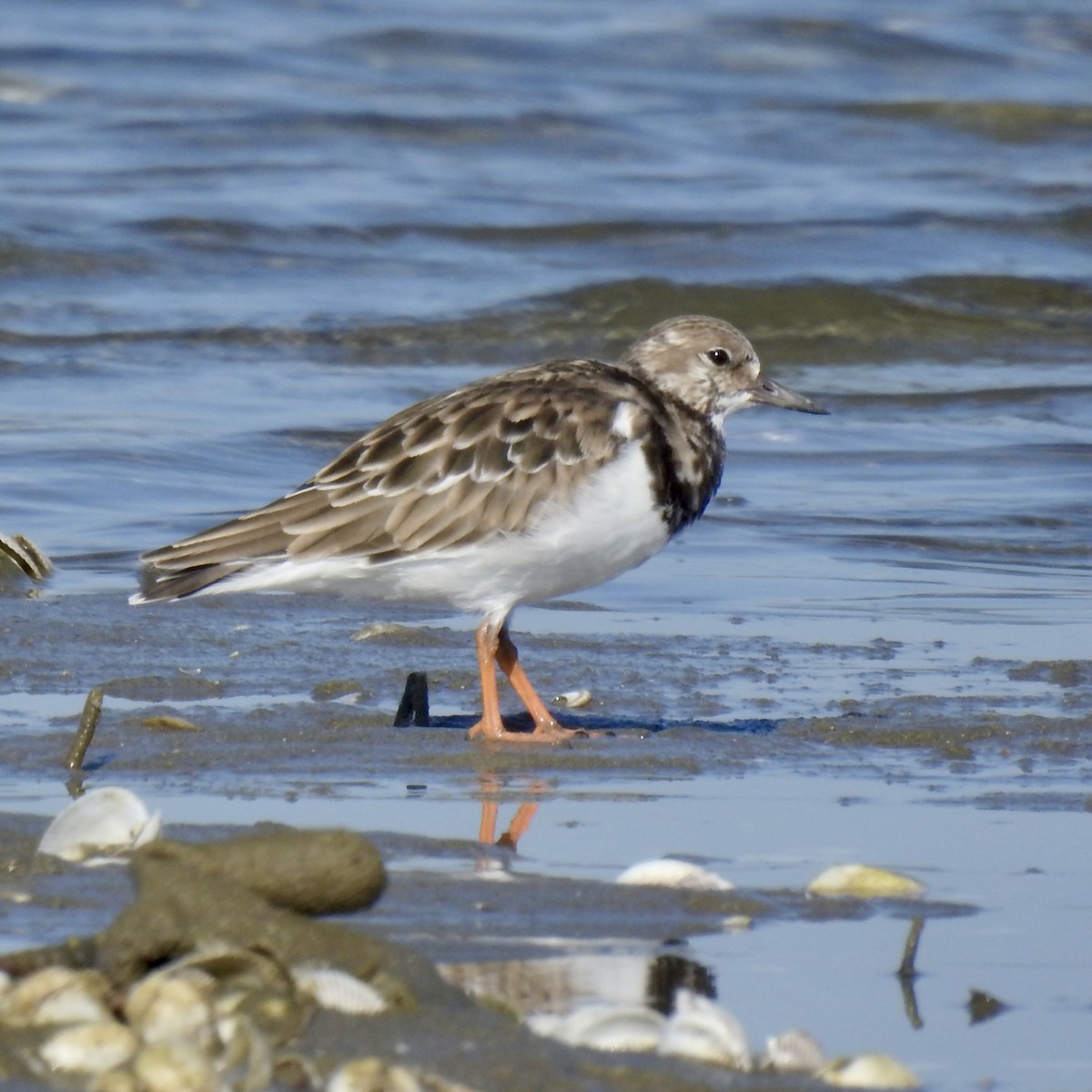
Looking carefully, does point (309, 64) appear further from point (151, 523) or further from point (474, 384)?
point (474, 384)

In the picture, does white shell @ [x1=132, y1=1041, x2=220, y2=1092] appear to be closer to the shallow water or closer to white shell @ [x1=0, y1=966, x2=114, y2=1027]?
white shell @ [x1=0, y1=966, x2=114, y2=1027]

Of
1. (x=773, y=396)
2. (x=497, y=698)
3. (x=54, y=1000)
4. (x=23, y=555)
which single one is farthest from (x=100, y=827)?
(x=23, y=555)

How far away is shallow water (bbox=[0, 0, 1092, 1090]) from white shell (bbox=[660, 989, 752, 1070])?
0.18 m

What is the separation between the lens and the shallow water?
3803 millimetres

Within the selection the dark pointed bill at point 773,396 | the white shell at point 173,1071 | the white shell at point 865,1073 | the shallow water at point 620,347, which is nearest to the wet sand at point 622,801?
the shallow water at point 620,347

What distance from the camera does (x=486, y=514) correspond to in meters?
4.56

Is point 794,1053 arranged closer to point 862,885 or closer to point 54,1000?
point 862,885

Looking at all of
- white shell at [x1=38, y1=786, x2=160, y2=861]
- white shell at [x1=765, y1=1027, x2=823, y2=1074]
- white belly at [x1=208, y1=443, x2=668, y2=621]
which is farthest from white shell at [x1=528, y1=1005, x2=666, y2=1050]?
white belly at [x1=208, y1=443, x2=668, y2=621]

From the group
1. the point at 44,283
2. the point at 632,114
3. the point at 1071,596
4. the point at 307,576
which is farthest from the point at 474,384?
the point at 632,114

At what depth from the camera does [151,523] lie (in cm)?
670

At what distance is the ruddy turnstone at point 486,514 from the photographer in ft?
14.9

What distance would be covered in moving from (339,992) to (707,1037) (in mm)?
431

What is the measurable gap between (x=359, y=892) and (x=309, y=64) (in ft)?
40.8

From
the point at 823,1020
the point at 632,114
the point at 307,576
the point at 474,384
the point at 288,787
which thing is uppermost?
the point at 632,114
